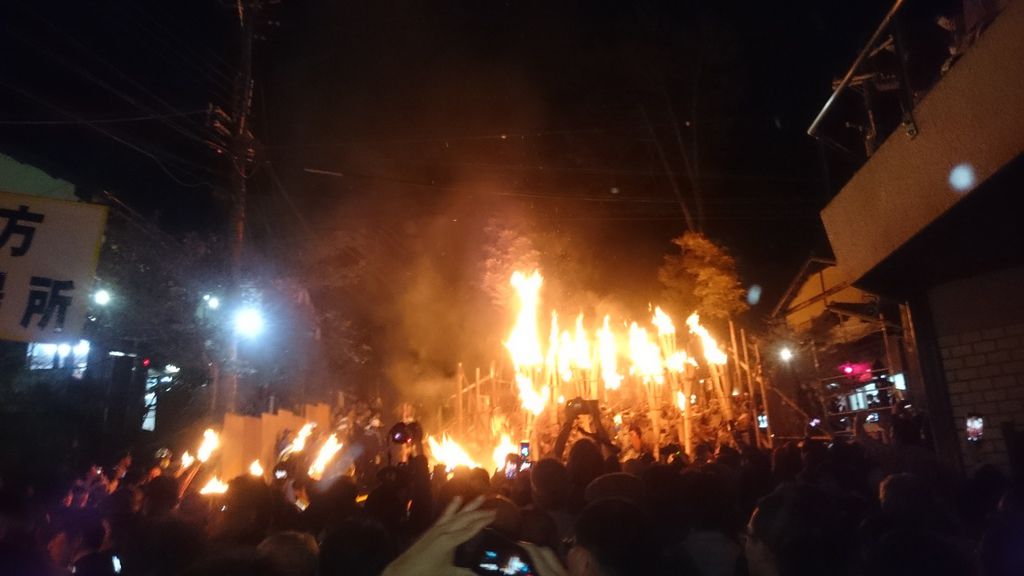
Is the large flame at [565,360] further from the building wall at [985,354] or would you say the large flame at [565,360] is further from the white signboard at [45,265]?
the white signboard at [45,265]

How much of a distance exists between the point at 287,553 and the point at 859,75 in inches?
262

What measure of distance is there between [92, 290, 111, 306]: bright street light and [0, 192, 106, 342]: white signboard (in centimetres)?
813

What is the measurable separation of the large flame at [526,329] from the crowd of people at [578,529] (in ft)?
24.8

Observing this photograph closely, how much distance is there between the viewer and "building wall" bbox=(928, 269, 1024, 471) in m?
6.27

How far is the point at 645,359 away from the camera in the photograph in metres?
13.8

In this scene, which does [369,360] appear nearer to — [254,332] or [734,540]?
[254,332]

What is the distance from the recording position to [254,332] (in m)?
15.1

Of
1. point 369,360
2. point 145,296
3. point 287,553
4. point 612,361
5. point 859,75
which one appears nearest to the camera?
point 287,553

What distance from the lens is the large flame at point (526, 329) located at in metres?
13.1

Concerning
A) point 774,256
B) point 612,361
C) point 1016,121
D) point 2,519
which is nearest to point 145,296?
point 612,361

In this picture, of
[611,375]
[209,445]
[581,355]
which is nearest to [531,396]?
[581,355]

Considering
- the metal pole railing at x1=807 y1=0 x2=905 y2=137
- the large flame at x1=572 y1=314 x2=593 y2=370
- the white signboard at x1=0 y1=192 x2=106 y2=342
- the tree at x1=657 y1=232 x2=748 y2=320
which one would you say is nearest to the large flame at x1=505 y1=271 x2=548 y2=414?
the large flame at x1=572 y1=314 x2=593 y2=370

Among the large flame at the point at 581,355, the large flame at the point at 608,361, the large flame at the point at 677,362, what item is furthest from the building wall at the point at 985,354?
the large flame at the point at 608,361

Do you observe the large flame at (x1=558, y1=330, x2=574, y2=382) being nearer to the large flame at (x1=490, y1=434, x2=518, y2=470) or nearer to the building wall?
the large flame at (x1=490, y1=434, x2=518, y2=470)
